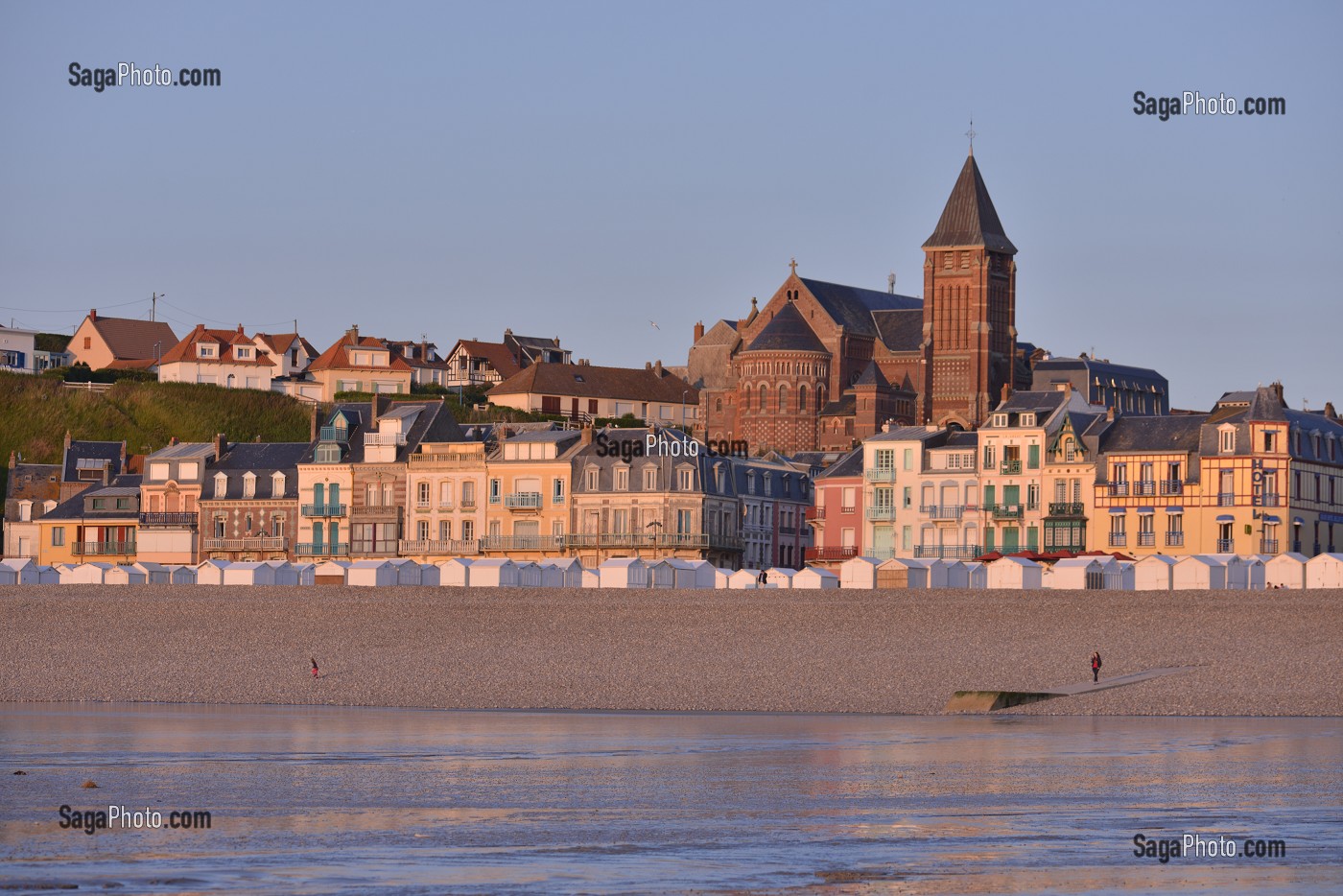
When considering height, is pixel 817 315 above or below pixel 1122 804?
above

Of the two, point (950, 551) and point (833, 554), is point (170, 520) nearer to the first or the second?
point (833, 554)

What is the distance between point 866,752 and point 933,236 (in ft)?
395

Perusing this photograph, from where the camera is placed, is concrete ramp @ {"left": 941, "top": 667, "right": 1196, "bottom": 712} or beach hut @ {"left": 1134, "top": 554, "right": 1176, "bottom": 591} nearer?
concrete ramp @ {"left": 941, "top": 667, "right": 1196, "bottom": 712}

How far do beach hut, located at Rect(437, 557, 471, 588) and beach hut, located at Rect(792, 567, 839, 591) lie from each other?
11470 millimetres

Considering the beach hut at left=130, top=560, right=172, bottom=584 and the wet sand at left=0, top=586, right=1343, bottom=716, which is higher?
the beach hut at left=130, top=560, right=172, bottom=584

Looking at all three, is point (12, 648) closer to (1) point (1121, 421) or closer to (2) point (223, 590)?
(2) point (223, 590)

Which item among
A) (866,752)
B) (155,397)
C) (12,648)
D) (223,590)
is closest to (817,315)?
(155,397)

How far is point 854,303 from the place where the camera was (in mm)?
158000

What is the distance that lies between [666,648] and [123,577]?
2563 cm

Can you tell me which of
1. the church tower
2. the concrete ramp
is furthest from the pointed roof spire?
the concrete ramp

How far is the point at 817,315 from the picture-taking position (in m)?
154

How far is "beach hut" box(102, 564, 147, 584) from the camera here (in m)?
76.2

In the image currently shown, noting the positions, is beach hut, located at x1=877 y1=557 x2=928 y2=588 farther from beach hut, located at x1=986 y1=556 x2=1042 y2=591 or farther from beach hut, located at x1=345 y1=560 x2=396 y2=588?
beach hut, located at x1=345 y1=560 x2=396 y2=588

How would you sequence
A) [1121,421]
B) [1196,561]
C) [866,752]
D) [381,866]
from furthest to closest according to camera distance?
1. [1121,421]
2. [1196,561]
3. [866,752]
4. [381,866]
